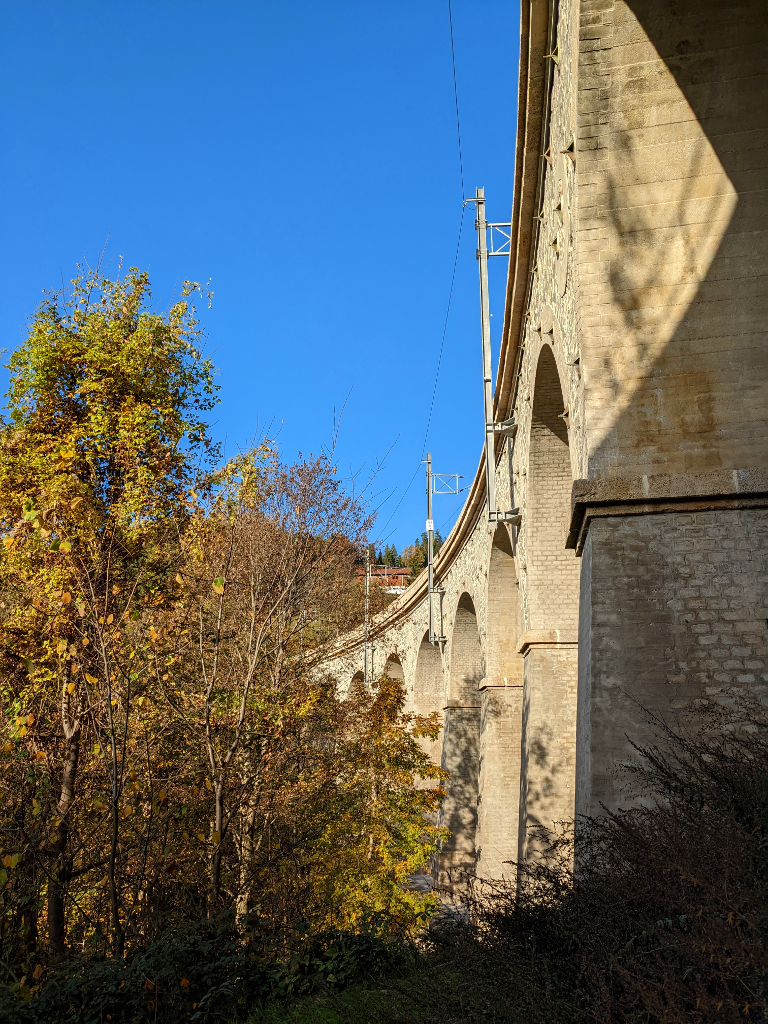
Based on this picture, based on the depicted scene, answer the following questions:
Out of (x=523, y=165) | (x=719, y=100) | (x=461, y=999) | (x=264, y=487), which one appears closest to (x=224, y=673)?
(x=264, y=487)

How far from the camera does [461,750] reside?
17.2m

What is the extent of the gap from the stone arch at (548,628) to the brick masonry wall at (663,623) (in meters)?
3.89

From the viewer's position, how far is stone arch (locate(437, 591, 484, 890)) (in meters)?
16.1

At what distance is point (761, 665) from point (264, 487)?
613cm

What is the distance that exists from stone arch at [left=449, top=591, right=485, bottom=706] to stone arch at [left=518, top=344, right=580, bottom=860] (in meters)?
6.96

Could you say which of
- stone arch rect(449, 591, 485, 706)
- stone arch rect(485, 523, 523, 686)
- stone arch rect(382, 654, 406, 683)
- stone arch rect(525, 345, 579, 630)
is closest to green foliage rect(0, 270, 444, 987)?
stone arch rect(525, 345, 579, 630)

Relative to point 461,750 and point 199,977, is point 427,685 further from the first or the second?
point 199,977

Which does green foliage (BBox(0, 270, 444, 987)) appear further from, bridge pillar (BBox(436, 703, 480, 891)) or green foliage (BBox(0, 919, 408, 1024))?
bridge pillar (BBox(436, 703, 480, 891))

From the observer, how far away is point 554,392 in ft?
32.3

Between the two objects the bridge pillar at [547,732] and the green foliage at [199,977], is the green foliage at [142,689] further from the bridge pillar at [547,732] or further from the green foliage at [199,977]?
the bridge pillar at [547,732]

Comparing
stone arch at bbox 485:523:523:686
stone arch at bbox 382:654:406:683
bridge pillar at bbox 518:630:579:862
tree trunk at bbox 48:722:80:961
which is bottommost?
tree trunk at bbox 48:722:80:961

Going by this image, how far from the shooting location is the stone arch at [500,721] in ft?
43.3

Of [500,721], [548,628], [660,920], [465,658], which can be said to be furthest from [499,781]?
[660,920]

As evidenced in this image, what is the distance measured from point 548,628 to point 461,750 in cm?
754
